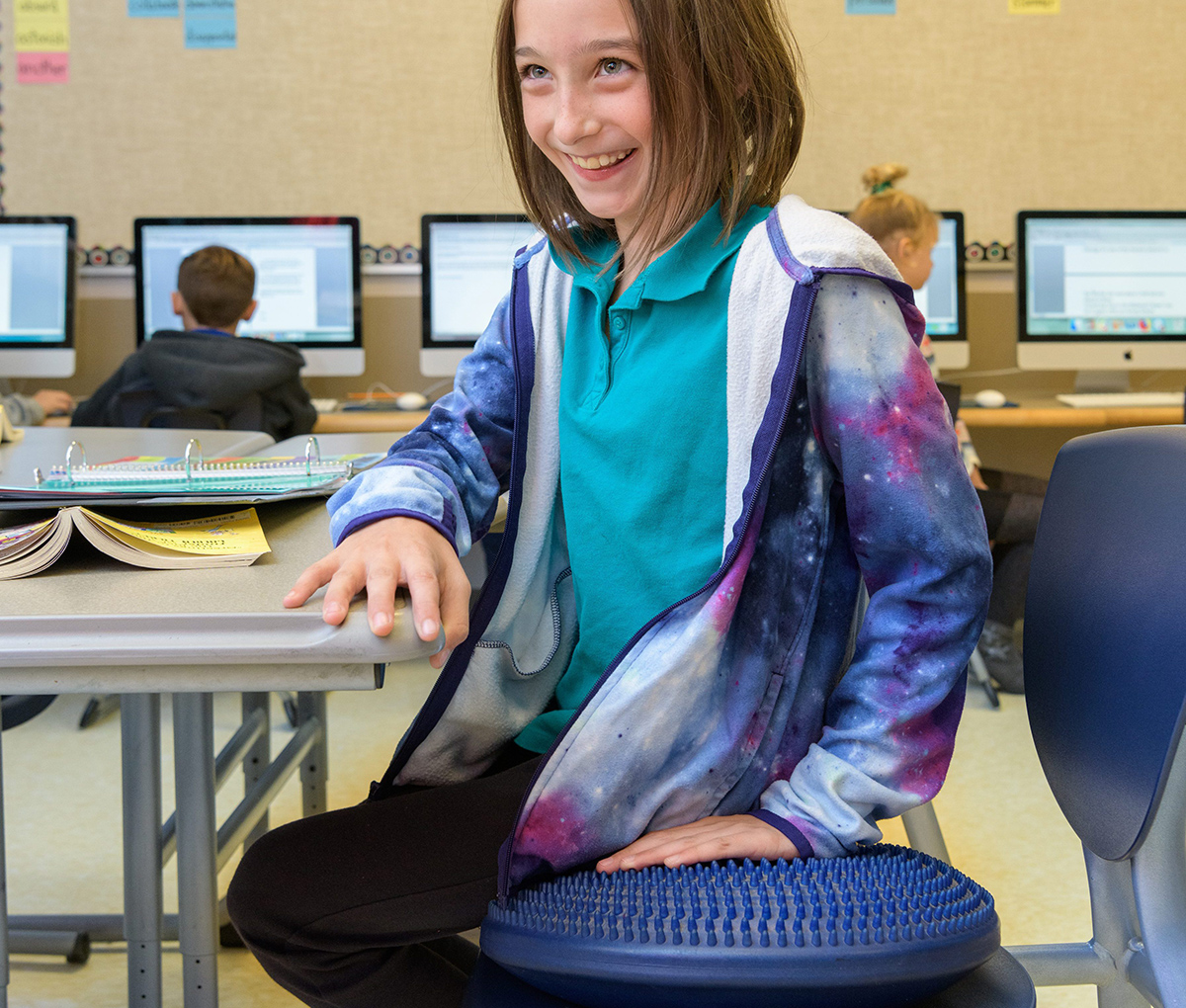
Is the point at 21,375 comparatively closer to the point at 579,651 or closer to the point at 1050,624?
the point at 579,651

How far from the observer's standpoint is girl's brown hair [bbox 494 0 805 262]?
740 mm

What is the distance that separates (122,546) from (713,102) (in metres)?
0.48

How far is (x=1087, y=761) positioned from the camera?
0.79m

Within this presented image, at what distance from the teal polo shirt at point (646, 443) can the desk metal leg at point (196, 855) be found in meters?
0.38

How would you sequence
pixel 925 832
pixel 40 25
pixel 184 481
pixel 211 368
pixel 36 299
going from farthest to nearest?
1. pixel 40 25
2. pixel 36 299
3. pixel 211 368
4. pixel 925 832
5. pixel 184 481

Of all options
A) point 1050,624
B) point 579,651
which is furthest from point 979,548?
point 579,651

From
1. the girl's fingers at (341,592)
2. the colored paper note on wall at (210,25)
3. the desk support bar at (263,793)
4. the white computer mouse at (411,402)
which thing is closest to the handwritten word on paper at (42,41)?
the colored paper note on wall at (210,25)

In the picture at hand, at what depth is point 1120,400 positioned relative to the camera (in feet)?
9.26

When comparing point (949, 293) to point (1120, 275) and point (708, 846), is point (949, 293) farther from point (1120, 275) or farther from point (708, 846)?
point (708, 846)

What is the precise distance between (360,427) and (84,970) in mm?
1331

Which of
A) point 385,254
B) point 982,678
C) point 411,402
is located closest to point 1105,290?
point 982,678

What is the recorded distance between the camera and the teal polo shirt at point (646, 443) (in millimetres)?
774

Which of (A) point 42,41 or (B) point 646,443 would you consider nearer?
(B) point 646,443

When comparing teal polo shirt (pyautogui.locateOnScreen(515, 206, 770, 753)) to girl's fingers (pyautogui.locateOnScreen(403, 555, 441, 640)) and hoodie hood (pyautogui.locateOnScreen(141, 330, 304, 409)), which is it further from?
hoodie hood (pyautogui.locateOnScreen(141, 330, 304, 409))
